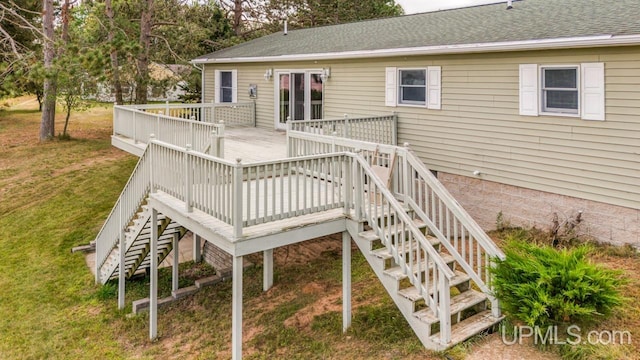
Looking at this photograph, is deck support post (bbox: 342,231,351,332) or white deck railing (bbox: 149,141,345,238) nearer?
white deck railing (bbox: 149,141,345,238)

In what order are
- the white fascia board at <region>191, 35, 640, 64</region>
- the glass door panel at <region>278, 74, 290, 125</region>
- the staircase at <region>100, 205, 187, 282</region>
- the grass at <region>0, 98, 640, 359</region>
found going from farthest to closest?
the glass door panel at <region>278, 74, 290, 125</region>, the staircase at <region>100, 205, 187, 282</region>, the white fascia board at <region>191, 35, 640, 64</region>, the grass at <region>0, 98, 640, 359</region>

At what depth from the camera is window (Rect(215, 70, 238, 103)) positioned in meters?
17.0

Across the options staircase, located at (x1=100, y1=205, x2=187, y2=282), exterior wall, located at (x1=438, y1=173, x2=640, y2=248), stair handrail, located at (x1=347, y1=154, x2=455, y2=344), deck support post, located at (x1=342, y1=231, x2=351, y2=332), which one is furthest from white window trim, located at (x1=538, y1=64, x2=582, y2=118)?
staircase, located at (x1=100, y1=205, x2=187, y2=282)

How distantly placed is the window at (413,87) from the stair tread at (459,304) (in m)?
5.12

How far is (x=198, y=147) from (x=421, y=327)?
239 inches

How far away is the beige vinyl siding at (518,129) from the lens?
748 centimetres

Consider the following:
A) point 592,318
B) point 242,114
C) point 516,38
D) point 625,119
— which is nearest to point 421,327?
point 592,318

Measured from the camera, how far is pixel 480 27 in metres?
10.4

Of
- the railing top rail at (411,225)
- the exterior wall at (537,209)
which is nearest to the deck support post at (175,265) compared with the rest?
the railing top rail at (411,225)

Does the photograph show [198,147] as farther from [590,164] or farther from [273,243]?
[590,164]

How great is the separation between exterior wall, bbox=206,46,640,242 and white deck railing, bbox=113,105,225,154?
13.9 feet
